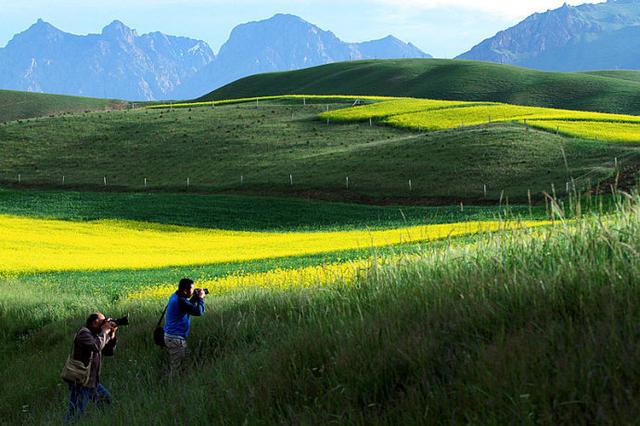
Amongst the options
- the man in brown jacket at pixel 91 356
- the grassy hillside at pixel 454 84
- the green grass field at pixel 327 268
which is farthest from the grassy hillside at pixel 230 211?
the grassy hillside at pixel 454 84

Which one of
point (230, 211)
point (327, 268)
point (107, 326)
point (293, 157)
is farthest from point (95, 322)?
point (293, 157)

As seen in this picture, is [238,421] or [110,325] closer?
[238,421]

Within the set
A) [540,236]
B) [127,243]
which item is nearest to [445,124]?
[127,243]

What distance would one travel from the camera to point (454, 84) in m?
139

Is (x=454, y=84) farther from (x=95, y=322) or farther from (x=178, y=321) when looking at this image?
(x=95, y=322)

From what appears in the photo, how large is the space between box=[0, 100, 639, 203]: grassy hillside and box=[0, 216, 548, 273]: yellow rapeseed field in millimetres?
13253

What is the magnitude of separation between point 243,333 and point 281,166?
2171 inches

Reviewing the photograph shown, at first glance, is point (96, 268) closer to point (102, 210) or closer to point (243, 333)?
point (243, 333)

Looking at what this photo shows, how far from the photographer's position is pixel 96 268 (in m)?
30.5

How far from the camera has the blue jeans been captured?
32.9 feet

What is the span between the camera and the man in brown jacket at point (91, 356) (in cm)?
1027

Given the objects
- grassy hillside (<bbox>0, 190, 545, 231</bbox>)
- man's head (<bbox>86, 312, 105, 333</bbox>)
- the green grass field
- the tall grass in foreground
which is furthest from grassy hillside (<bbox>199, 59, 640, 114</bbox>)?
the tall grass in foreground

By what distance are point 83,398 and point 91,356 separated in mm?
611

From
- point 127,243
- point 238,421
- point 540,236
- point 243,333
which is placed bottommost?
point 127,243
